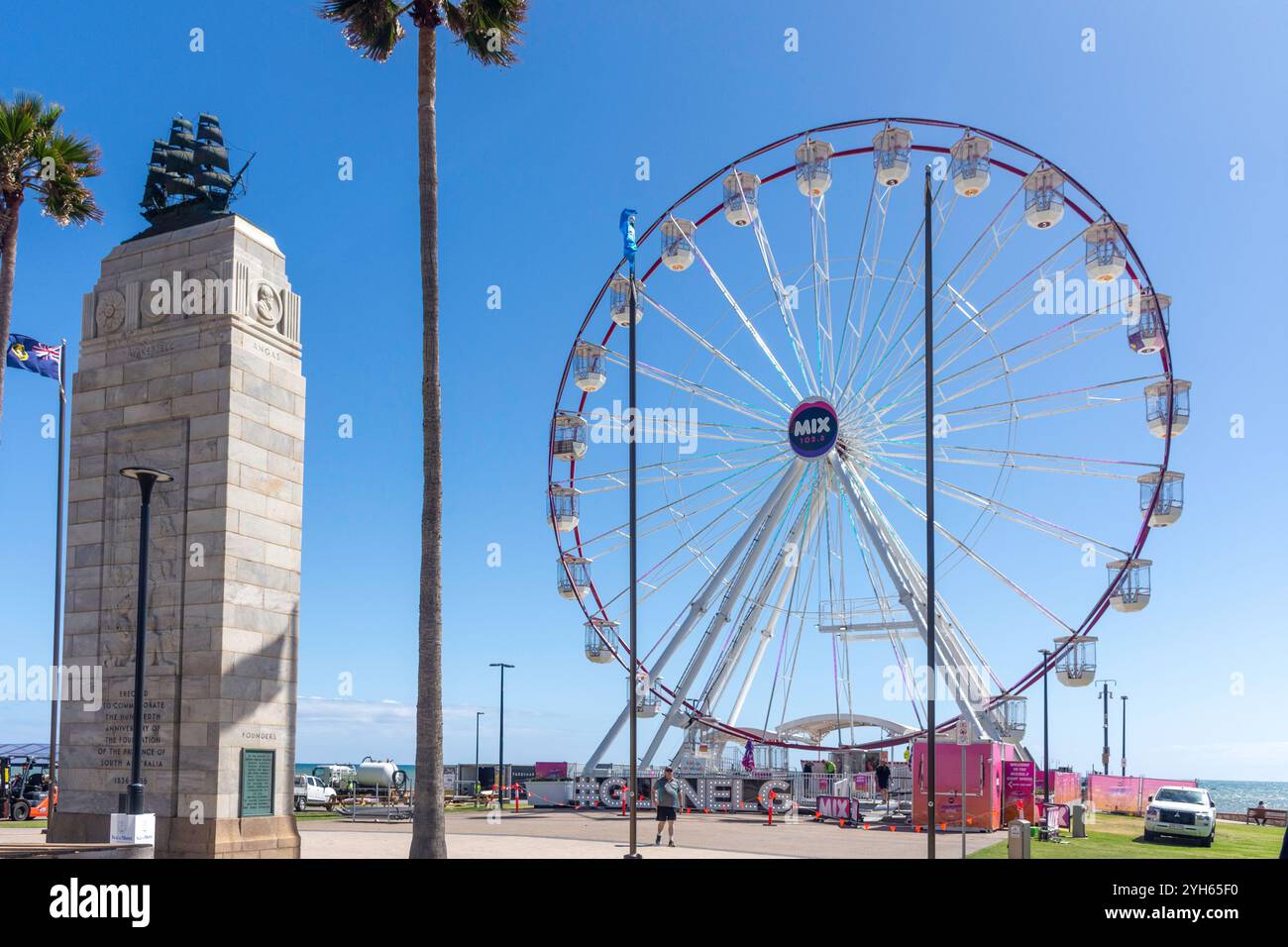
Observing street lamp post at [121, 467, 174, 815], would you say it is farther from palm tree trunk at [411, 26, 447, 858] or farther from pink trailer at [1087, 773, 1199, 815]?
pink trailer at [1087, 773, 1199, 815]

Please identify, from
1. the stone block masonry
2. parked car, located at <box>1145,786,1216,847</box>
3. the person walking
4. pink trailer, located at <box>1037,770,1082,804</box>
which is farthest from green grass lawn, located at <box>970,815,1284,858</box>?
the stone block masonry

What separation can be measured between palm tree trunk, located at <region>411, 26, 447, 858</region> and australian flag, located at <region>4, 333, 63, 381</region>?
52.5 feet

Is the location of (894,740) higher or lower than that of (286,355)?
lower

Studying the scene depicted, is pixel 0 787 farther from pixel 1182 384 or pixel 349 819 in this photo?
pixel 1182 384

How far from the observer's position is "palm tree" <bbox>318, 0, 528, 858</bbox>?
18703mm

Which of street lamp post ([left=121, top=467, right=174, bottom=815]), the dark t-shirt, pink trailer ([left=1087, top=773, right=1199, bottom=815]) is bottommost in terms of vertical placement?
pink trailer ([left=1087, top=773, right=1199, bottom=815])

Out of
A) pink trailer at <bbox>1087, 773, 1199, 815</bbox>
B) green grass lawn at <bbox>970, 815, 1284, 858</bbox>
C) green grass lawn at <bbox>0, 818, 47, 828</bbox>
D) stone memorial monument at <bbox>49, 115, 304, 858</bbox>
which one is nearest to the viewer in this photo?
stone memorial monument at <bbox>49, 115, 304, 858</bbox>

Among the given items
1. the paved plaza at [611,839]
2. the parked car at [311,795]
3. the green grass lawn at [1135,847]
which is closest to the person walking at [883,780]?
the paved plaza at [611,839]

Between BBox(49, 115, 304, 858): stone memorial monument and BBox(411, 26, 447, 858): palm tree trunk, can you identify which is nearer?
BBox(411, 26, 447, 858): palm tree trunk

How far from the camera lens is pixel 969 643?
3512 cm

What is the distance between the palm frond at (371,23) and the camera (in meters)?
21.4

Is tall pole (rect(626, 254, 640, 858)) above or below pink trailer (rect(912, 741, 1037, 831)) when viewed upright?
above
